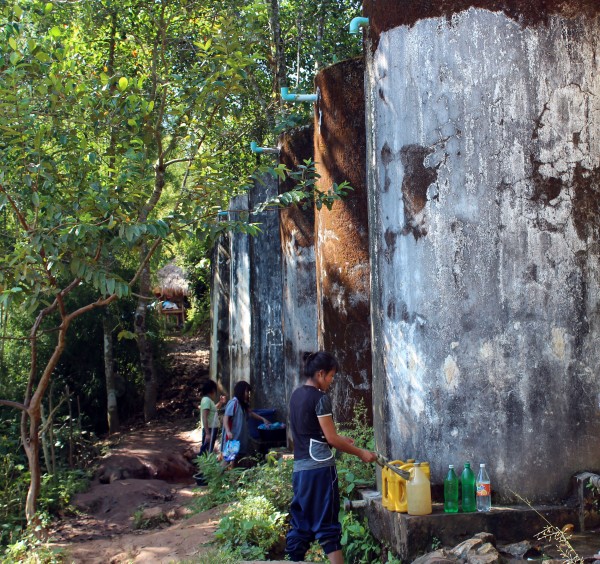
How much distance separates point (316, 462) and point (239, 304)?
26.0 ft

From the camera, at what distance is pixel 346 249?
7367mm

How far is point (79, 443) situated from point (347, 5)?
7.70 metres

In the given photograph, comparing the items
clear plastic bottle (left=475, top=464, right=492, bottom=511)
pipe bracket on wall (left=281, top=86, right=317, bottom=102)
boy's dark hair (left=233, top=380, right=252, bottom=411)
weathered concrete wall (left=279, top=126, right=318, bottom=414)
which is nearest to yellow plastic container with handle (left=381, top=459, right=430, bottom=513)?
clear plastic bottle (left=475, top=464, right=492, bottom=511)

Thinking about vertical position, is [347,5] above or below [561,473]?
above

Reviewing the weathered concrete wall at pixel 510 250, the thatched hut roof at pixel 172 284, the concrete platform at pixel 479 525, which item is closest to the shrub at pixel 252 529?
the concrete platform at pixel 479 525

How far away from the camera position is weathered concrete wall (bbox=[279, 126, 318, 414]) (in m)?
8.87

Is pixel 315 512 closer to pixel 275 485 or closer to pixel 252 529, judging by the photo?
pixel 252 529

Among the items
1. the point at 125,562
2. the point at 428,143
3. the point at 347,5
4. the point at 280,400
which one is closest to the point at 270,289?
the point at 280,400

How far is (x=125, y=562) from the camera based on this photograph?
688 cm

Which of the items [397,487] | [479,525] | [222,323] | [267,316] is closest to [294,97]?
[397,487]

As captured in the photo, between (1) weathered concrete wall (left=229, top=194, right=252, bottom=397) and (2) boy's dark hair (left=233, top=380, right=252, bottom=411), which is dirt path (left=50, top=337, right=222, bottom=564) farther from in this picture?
(1) weathered concrete wall (left=229, top=194, right=252, bottom=397)

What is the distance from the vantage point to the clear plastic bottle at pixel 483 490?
4.57 metres

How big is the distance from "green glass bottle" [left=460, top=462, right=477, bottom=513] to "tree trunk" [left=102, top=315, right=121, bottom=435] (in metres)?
10.3

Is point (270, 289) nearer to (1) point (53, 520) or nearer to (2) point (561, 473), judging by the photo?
(1) point (53, 520)
